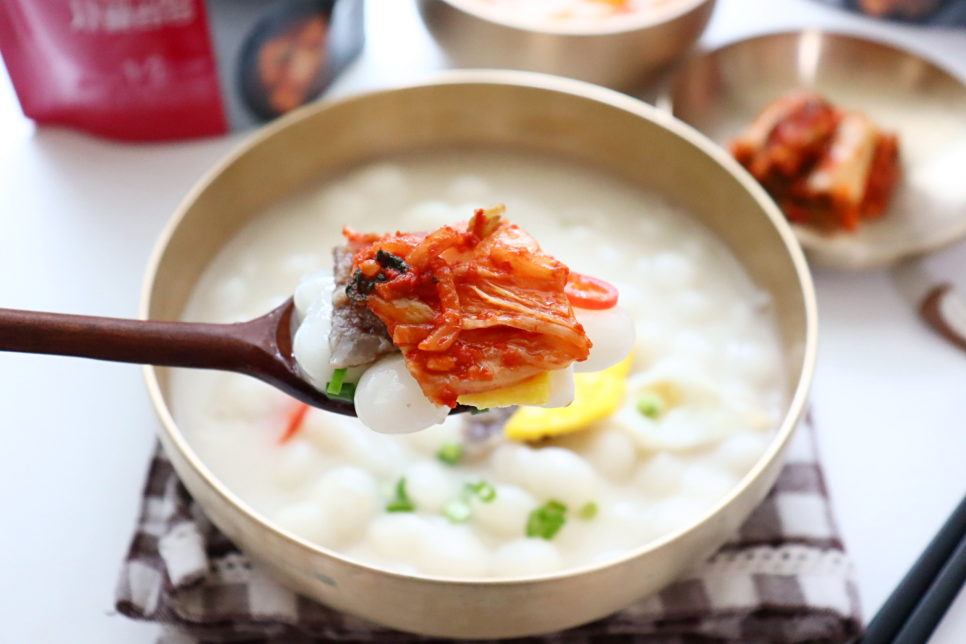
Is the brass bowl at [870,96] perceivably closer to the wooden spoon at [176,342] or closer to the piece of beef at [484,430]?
the piece of beef at [484,430]

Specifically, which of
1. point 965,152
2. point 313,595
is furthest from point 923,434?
point 313,595

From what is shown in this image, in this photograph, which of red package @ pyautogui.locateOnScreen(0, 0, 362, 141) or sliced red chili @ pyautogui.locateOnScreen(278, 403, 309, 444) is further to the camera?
red package @ pyautogui.locateOnScreen(0, 0, 362, 141)

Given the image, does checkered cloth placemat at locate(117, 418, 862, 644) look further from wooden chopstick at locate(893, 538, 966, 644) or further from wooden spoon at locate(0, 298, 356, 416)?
wooden spoon at locate(0, 298, 356, 416)

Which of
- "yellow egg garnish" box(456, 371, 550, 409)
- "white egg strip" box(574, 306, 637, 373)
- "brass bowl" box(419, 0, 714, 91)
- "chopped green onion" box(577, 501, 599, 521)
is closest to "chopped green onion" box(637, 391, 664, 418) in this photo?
"chopped green onion" box(577, 501, 599, 521)

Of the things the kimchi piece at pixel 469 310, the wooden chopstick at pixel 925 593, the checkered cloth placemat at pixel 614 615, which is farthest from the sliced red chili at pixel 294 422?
the wooden chopstick at pixel 925 593

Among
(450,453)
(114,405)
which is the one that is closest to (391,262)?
(450,453)

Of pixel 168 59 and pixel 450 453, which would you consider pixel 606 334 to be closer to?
pixel 450 453

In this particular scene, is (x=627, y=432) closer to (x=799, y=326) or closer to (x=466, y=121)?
(x=799, y=326)
